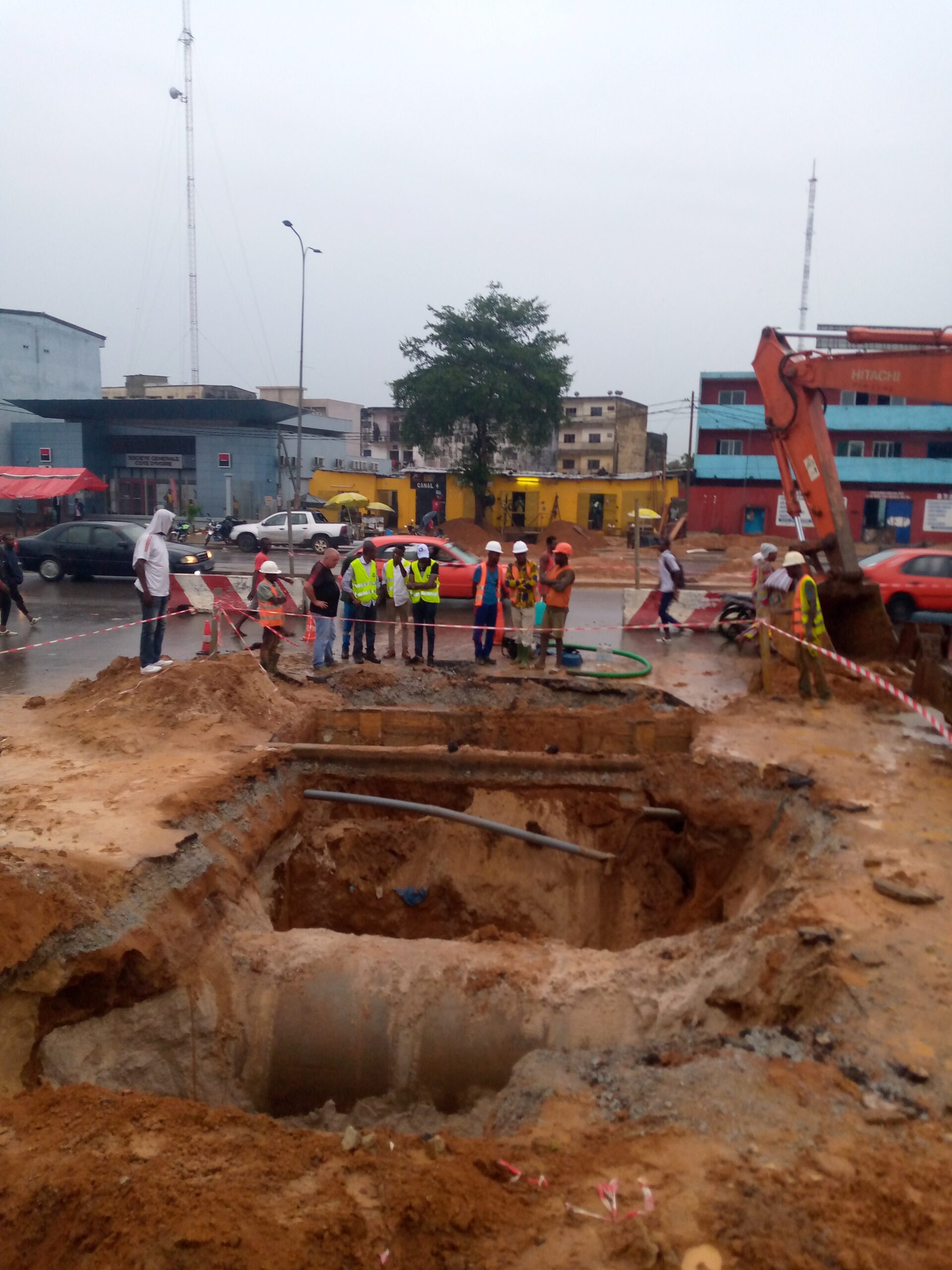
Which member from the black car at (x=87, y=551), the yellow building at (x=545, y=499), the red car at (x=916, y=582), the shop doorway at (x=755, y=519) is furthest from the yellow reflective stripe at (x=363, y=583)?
the shop doorway at (x=755, y=519)

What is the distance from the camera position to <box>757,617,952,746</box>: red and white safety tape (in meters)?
8.23

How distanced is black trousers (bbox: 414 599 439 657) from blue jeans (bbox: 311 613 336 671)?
3.87 ft

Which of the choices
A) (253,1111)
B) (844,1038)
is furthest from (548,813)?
(844,1038)

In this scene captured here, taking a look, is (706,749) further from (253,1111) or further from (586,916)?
(253,1111)

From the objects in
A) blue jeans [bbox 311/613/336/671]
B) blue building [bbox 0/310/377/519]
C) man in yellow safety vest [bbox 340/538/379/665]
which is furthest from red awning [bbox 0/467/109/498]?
blue jeans [bbox 311/613/336/671]

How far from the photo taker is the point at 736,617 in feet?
48.5

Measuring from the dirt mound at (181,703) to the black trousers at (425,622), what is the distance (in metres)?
2.40

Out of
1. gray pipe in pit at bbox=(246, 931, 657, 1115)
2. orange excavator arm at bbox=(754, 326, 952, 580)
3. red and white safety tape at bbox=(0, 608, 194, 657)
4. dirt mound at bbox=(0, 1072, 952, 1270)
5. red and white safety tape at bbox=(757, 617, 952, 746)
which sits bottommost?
gray pipe in pit at bbox=(246, 931, 657, 1115)

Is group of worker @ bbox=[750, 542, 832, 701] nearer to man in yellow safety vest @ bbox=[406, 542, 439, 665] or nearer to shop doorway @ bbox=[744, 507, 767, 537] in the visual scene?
man in yellow safety vest @ bbox=[406, 542, 439, 665]

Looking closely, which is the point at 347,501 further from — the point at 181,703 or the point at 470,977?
the point at 470,977

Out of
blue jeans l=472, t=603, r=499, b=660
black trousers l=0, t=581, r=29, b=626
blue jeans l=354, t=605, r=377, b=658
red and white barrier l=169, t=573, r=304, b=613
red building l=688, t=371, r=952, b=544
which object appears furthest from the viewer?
red building l=688, t=371, r=952, b=544

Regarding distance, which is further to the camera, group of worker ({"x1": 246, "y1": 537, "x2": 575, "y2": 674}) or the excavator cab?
group of worker ({"x1": 246, "y1": 537, "x2": 575, "y2": 674})

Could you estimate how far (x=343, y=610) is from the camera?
41.7 feet

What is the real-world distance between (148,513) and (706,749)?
3683 centimetres
